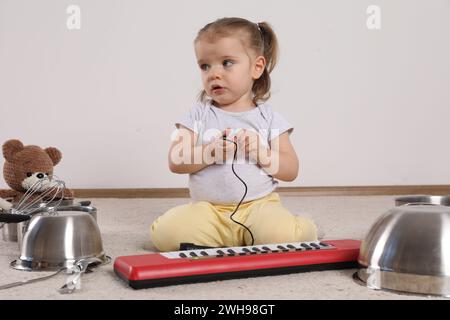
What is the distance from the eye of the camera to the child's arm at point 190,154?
0.98m

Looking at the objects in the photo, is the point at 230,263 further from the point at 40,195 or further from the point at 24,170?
the point at 24,170

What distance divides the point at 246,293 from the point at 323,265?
16cm

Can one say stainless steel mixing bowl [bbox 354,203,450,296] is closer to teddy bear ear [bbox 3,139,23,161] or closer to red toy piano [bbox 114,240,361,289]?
red toy piano [bbox 114,240,361,289]

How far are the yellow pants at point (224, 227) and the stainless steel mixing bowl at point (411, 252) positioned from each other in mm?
218

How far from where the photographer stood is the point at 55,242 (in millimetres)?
795

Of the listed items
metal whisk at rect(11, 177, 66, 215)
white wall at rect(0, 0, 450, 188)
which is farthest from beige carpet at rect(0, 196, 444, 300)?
white wall at rect(0, 0, 450, 188)

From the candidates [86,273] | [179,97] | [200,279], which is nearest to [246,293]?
[200,279]

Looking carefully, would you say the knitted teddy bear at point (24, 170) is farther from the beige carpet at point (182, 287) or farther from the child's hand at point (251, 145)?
the child's hand at point (251, 145)

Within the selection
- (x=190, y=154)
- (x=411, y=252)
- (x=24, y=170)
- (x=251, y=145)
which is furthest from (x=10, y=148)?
(x=411, y=252)

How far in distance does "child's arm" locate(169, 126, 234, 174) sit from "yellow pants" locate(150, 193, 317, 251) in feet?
0.22

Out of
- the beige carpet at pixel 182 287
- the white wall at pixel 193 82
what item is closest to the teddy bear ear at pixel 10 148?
the beige carpet at pixel 182 287

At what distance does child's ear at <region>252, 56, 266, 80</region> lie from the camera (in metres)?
1.06
